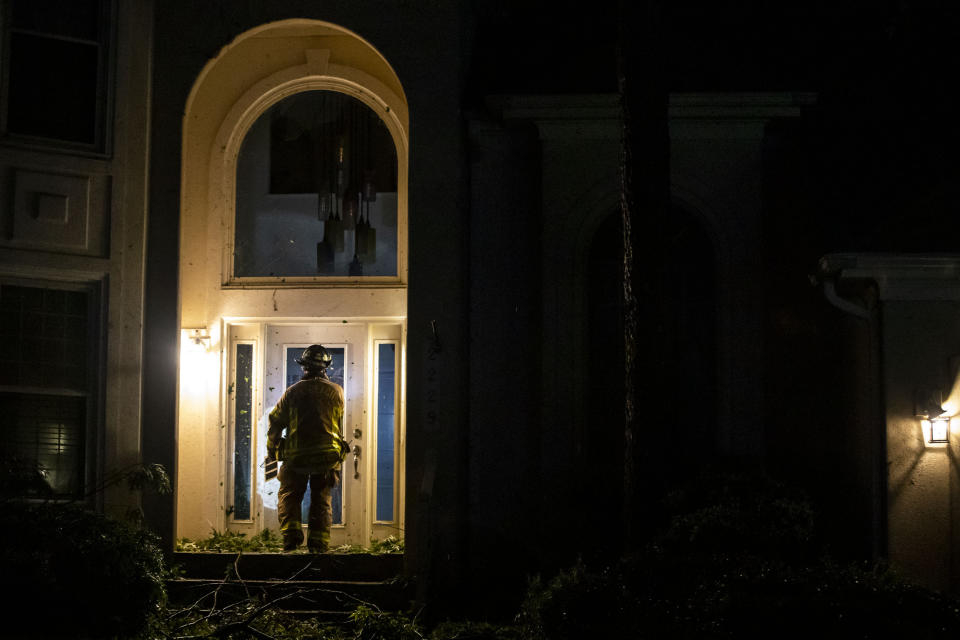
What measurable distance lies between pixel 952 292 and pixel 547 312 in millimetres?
3652

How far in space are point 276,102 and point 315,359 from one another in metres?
3.24

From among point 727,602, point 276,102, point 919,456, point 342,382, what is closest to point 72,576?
point 727,602

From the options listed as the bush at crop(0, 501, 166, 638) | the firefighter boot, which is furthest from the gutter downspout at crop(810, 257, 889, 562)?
the bush at crop(0, 501, 166, 638)

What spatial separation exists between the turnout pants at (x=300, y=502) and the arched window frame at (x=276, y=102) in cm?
218

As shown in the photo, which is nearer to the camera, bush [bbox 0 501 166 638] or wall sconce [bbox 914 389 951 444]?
bush [bbox 0 501 166 638]

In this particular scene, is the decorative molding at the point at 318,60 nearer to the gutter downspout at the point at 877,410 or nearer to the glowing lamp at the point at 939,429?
the gutter downspout at the point at 877,410

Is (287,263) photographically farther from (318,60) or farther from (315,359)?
(318,60)

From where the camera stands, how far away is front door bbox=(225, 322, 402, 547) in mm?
11516

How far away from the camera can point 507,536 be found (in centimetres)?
1058

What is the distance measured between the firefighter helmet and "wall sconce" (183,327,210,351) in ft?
4.47

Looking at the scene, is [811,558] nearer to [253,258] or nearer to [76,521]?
[76,521]

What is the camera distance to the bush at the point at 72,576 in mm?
7004

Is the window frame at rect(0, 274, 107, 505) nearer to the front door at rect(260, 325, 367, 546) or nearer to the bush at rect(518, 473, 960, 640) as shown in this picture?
the front door at rect(260, 325, 367, 546)

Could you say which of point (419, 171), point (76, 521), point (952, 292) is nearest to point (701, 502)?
point (952, 292)
